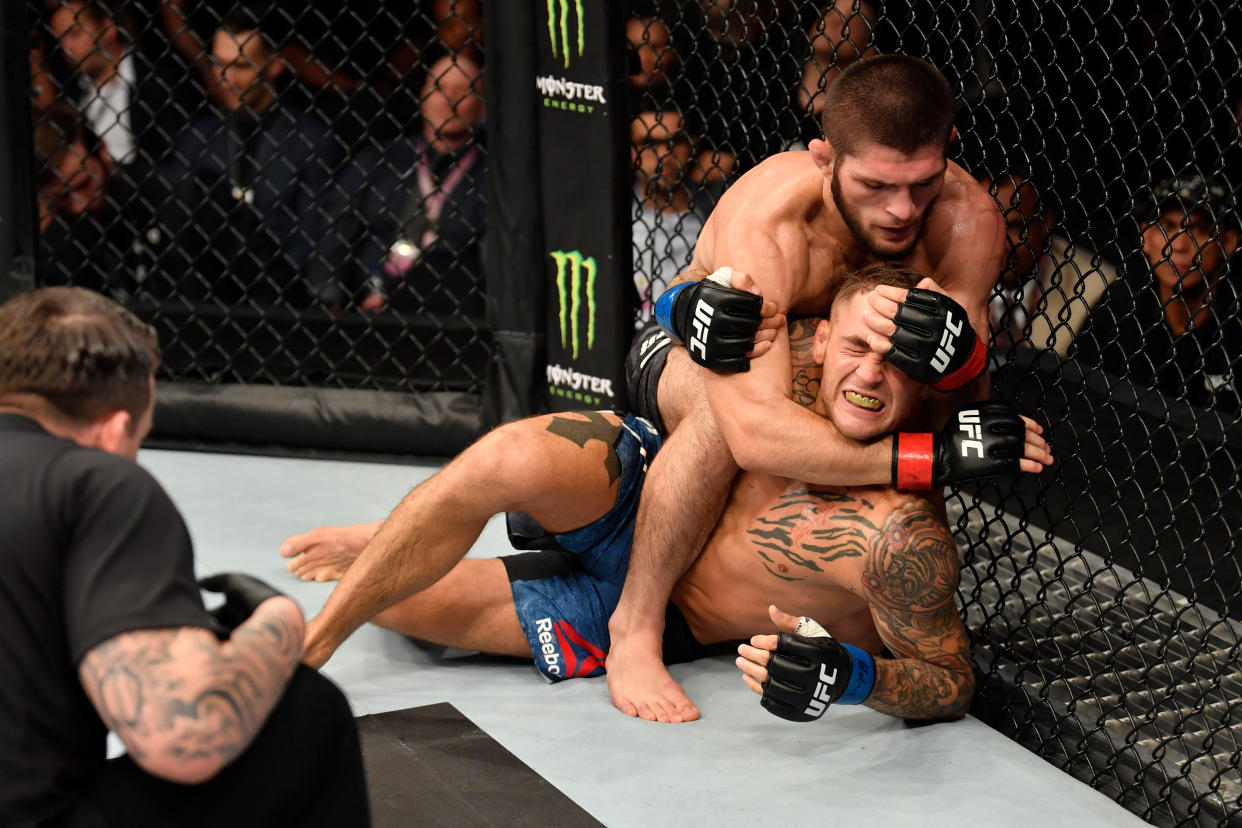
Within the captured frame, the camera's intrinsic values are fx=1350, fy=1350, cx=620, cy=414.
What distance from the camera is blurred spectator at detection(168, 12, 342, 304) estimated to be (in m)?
3.62

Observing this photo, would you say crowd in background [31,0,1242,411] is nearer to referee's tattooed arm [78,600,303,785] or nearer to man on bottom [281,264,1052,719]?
man on bottom [281,264,1052,719]

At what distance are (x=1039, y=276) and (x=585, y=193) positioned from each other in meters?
0.92

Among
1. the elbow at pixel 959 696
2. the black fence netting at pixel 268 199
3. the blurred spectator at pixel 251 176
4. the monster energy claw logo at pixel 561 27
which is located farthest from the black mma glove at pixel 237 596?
the blurred spectator at pixel 251 176

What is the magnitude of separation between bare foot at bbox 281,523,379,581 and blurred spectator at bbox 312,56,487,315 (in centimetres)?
97

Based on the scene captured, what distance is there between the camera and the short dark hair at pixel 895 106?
71.0 inches

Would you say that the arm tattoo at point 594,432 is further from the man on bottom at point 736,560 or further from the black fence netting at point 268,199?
the black fence netting at point 268,199

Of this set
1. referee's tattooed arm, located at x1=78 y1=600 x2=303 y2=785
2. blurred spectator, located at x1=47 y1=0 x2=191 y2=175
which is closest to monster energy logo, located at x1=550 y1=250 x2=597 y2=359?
blurred spectator, located at x1=47 y1=0 x2=191 y2=175

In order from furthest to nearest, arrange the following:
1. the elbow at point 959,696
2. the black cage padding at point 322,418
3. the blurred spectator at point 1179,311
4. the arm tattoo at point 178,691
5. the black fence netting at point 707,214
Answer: the black cage padding at point 322,418, the blurred spectator at point 1179,311, the black fence netting at point 707,214, the elbow at point 959,696, the arm tattoo at point 178,691

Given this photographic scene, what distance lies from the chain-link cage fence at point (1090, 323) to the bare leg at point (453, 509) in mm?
646

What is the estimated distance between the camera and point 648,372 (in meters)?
2.33

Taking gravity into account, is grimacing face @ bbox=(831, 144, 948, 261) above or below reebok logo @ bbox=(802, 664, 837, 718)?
above

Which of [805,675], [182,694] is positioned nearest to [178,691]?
[182,694]

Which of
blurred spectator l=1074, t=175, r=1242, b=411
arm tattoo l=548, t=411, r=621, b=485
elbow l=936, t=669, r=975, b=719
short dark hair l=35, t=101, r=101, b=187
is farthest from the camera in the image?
short dark hair l=35, t=101, r=101, b=187

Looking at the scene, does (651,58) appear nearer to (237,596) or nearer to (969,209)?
(969,209)
